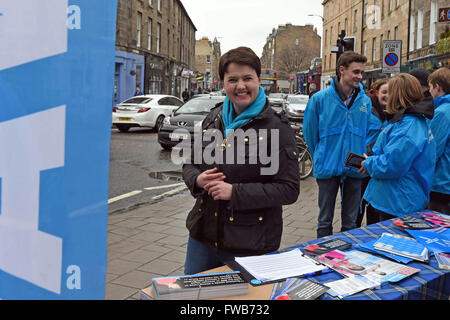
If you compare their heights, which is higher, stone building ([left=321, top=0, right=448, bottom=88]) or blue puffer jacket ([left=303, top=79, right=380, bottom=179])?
stone building ([left=321, top=0, right=448, bottom=88])

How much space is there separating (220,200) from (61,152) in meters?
1.04

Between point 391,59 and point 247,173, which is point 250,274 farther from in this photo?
point 391,59

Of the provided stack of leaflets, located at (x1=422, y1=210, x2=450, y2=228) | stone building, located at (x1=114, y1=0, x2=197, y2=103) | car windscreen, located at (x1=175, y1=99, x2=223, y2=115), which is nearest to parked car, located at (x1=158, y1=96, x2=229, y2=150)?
car windscreen, located at (x1=175, y1=99, x2=223, y2=115)

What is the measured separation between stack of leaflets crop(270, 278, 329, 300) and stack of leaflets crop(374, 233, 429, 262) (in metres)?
0.65

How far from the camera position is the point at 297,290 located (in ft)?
6.07

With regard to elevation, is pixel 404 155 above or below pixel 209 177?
above

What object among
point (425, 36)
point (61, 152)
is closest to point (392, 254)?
point (61, 152)

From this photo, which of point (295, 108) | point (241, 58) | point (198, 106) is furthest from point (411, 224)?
point (295, 108)

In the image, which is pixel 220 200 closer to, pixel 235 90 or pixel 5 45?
pixel 235 90

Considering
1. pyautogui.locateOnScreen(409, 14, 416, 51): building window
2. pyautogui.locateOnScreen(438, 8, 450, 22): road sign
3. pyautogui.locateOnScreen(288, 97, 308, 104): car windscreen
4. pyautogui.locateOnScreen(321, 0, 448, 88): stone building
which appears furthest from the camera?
pyautogui.locateOnScreen(409, 14, 416, 51): building window

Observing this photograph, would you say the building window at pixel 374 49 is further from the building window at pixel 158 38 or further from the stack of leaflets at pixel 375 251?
the stack of leaflets at pixel 375 251

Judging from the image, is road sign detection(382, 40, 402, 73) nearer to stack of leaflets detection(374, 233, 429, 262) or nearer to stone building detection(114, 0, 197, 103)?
stack of leaflets detection(374, 233, 429, 262)

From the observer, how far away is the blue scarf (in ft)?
7.71

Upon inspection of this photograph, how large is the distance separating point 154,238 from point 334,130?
252 cm
